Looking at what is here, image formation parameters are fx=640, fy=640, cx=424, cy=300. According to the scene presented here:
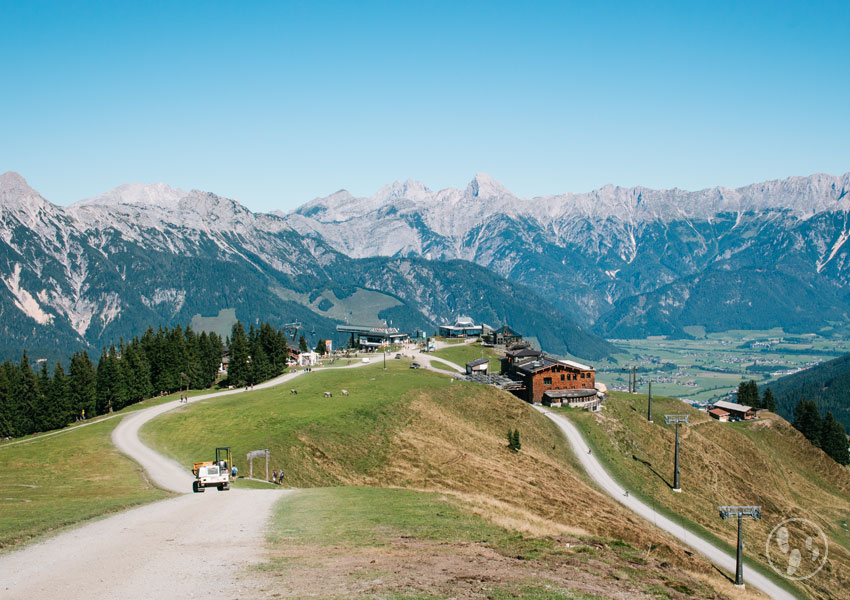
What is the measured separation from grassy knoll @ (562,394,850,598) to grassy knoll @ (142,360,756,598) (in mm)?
11495

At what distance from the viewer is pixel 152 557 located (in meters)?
27.5

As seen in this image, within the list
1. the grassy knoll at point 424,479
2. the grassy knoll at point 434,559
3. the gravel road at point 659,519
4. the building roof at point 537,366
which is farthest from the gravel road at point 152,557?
the building roof at point 537,366

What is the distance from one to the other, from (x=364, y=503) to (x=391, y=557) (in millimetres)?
16895

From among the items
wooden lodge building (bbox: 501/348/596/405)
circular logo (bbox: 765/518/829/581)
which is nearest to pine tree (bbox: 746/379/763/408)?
wooden lodge building (bbox: 501/348/596/405)

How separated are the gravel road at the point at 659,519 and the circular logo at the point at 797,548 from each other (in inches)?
307

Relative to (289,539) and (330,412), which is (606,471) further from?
(289,539)

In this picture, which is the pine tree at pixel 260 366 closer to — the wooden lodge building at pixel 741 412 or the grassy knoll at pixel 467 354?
the grassy knoll at pixel 467 354

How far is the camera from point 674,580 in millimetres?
33375

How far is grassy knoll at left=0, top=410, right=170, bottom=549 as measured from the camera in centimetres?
3647

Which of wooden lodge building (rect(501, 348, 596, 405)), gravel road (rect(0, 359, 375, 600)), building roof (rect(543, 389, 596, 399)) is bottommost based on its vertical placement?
building roof (rect(543, 389, 596, 399))

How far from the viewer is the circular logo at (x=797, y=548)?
74500 mm

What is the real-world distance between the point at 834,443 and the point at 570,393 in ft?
236

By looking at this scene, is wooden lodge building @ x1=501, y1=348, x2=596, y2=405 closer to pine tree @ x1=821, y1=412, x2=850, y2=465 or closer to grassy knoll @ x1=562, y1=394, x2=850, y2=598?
grassy knoll @ x1=562, y1=394, x2=850, y2=598

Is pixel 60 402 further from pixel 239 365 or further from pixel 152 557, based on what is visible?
pixel 152 557
